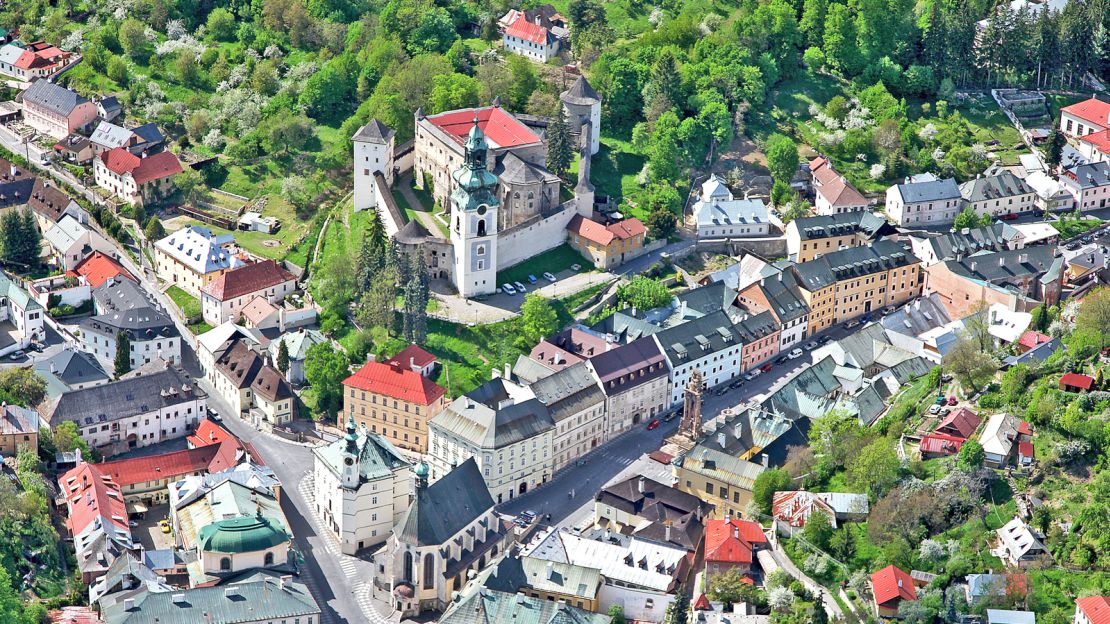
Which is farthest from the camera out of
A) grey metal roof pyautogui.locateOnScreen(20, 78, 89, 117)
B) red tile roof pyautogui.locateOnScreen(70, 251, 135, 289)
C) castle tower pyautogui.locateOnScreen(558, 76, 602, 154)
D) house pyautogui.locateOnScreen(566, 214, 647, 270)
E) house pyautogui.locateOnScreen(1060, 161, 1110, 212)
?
grey metal roof pyautogui.locateOnScreen(20, 78, 89, 117)

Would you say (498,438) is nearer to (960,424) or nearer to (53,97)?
(960,424)

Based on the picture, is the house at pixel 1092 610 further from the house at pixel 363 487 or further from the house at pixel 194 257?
the house at pixel 194 257

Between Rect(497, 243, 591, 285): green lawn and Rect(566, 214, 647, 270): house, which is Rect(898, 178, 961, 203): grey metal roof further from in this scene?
Rect(497, 243, 591, 285): green lawn

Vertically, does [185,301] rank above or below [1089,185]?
below

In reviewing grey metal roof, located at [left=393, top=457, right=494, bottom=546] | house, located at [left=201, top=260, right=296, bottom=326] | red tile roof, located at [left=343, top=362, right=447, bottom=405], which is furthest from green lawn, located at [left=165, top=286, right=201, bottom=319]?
grey metal roof, located at [left=393, top=457, right=494, bottom=546]

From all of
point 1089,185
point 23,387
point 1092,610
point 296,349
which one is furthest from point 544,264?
point 1092,610

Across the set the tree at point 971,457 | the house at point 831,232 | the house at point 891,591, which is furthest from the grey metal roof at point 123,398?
the tree at point 971,457

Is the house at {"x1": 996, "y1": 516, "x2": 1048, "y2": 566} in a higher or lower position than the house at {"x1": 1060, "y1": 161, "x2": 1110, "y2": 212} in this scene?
lower
